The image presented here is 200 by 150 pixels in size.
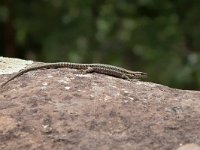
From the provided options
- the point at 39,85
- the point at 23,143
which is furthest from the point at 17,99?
the point at 23,143

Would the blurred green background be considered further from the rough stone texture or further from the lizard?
the rough stone texture

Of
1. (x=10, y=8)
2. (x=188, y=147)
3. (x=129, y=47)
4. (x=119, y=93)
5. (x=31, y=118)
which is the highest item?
(x=10, y=8)

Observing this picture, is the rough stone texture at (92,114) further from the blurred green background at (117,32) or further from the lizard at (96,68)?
the blurred green background at (117,32)

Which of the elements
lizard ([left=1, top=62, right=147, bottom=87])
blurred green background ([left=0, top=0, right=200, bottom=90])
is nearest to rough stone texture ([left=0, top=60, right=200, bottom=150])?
lizard ([left=1, top=62, right=147, bottom=87])

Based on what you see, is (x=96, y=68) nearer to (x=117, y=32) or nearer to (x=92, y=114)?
(x=92, y=114)

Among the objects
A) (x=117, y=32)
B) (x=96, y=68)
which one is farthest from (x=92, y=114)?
(x=117, y=32)

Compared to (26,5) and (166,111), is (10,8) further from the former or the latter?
(166,111)

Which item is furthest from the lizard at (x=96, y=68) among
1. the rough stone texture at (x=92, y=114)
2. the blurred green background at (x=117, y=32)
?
the blurred green background at (x=117, y=32)
